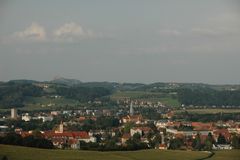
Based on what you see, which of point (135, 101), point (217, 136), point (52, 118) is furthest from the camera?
point (135, 101)

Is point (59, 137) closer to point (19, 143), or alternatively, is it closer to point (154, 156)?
point (19, 143)

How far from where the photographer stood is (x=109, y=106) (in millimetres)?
65188

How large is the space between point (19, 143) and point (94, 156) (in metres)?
5.09

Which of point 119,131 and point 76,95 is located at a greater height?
point 76,95

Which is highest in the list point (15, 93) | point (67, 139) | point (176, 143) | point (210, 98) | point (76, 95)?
point (15, 93)

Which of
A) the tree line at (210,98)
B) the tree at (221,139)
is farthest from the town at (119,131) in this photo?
the tree line at (210,98)

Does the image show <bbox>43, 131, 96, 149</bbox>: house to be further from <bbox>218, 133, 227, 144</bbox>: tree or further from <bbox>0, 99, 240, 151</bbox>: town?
<bbox>218, 133, 227, 144</bbox>: tree

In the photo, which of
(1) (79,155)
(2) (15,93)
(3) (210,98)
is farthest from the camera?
(3) (210,98)

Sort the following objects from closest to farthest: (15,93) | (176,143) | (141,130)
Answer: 1. (176,143)
2. (141,130)
3. (15,93)

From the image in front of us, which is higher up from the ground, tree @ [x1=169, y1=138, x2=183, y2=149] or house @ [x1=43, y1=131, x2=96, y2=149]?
house @ [x1=43, y1=131, x2=96, y2=149]

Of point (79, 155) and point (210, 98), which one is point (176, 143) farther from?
point (210, 98)

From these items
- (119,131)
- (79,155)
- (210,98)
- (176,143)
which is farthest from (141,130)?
(210,98)

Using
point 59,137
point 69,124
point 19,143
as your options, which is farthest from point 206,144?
point 69,124

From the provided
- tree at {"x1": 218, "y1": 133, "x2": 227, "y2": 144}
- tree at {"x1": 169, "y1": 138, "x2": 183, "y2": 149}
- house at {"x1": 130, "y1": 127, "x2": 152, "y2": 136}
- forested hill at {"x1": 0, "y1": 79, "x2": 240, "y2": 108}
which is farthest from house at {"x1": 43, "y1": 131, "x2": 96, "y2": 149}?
forested hill at {"x1": 0, "y1": 79, "x2": 240, "y2": 108}
